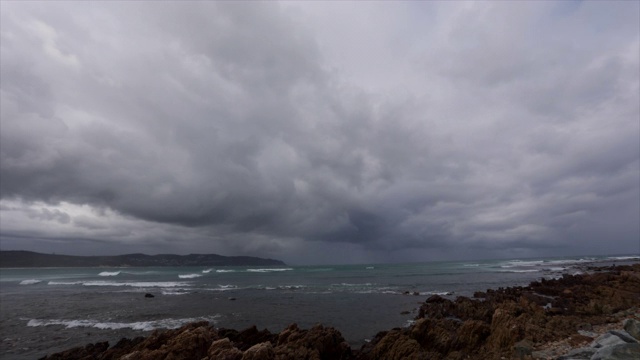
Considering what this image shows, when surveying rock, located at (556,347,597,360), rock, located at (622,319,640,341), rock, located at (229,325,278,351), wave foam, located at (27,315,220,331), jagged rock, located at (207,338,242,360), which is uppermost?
rock, located at (622,319,640,341)

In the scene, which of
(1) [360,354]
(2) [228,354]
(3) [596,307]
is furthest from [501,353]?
(3) [596,307]

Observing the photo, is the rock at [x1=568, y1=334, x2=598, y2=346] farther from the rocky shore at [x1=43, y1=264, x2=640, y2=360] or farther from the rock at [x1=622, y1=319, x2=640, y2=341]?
the rock at [x1=622, y1=319, x2=640, y2=341]

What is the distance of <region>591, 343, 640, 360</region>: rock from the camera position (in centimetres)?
1048

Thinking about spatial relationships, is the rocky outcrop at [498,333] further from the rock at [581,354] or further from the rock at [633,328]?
the rock at [581,354]

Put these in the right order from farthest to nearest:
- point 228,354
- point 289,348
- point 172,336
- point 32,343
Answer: point 32,343, point 172,336, point 289,348, point 228,354

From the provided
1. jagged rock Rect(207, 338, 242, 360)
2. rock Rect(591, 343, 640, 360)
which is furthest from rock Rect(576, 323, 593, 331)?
jagged rock Rect(207, 338, 242, 360)

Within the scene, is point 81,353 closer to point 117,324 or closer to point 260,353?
point 117,324

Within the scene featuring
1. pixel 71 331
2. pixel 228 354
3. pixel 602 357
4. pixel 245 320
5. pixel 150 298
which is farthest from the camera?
pixel 150 298

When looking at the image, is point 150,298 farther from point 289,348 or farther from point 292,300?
point 289,348

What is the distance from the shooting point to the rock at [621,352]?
34.4ft

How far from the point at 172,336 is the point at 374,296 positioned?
30.6 metres

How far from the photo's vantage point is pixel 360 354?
16422 millimetres

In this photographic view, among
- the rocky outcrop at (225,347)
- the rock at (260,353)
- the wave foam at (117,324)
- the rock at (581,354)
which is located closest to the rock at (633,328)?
the rock at (581,354)

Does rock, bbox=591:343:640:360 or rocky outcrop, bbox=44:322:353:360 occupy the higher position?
rock, bbox=591:343:640:360
